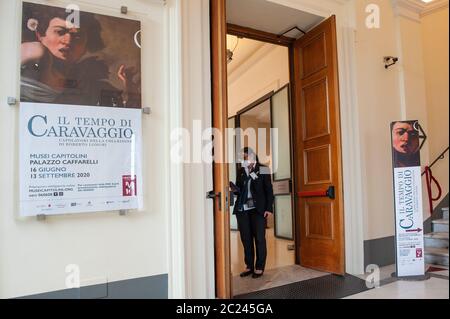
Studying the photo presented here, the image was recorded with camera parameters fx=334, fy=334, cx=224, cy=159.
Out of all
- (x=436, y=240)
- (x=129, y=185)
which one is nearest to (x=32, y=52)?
(x=129, y=185)

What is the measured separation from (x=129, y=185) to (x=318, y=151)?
7.32 feet

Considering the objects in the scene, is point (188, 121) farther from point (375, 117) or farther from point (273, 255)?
point (273, 255)

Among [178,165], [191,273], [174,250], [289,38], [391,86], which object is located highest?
[289,38]

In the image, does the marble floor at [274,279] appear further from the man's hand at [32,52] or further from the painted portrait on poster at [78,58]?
the man's hand at [32,52]

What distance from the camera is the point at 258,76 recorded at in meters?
6.01

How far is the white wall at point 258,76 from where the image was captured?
17.2 feet

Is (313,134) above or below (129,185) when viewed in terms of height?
above

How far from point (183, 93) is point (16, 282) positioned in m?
1.76

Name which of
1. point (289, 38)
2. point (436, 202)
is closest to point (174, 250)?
point (289, 38)

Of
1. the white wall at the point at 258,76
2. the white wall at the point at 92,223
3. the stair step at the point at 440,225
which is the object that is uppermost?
the white wall at the point at 258,76

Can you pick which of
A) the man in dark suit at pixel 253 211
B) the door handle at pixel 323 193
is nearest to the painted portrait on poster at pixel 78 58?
the man in dark suit at pixel 253 211

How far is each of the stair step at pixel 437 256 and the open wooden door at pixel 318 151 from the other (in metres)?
1.35

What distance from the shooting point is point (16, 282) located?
2156 millimetres

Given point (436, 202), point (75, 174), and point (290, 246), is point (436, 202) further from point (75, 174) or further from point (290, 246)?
point (75, 174)
